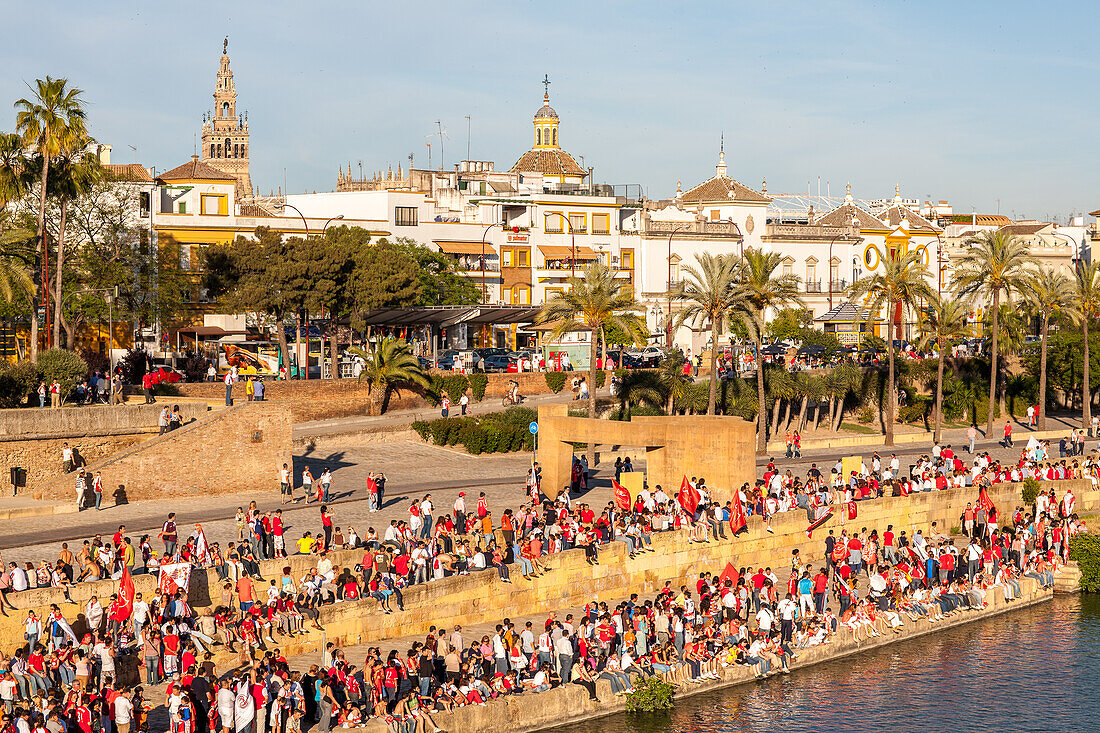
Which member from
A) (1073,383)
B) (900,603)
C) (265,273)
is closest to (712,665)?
(900,603)

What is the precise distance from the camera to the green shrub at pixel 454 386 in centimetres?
4925

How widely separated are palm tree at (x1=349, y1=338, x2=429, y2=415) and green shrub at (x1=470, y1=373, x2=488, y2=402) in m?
2.40

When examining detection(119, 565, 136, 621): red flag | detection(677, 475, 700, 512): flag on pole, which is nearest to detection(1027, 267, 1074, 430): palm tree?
detection(677, 475, 700, 512): flag on pole

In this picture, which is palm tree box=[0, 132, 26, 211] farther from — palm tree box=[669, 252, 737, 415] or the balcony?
the balcony

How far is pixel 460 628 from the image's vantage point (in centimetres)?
2592

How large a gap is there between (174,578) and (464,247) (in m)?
52.0

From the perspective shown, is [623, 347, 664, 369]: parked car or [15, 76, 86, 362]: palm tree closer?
[15, 76, 86, 362]: palm tree

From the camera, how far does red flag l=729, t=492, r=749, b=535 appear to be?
3125 centimetres

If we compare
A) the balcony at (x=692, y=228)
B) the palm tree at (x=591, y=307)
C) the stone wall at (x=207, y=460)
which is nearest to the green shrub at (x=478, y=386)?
the palm tree at (x=591, y=307)

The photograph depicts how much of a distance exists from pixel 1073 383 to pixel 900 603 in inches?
1344

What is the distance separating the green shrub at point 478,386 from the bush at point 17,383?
58.7ft

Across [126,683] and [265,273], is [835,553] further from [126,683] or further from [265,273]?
[265,273]

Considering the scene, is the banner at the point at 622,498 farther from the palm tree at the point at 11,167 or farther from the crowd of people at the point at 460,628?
the palm tree at the point at 11,167

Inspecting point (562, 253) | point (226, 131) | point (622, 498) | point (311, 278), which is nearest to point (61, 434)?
point (622, 498)
